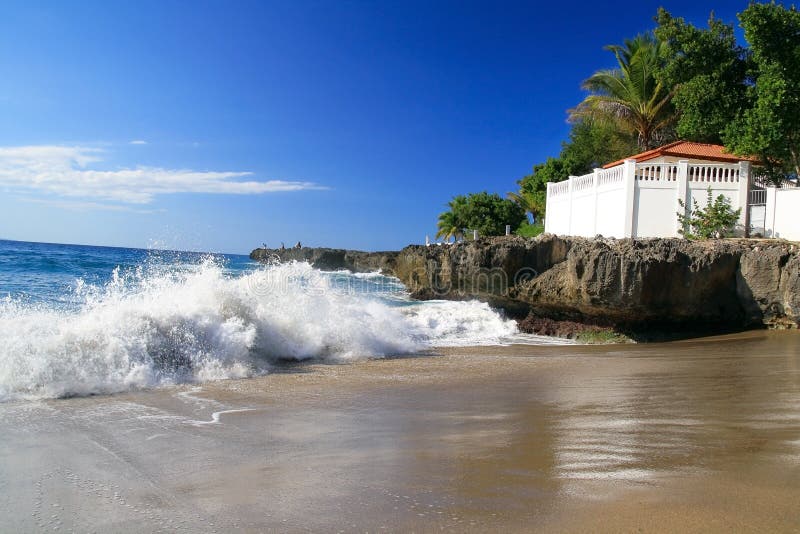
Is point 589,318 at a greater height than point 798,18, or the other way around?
point 798,18

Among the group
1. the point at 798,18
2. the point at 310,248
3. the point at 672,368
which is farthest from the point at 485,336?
the point at 310,248

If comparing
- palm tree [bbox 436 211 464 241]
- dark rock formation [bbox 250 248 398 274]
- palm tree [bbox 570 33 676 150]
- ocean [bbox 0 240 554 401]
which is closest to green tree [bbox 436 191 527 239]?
palm tree [bbox 436 211 464 241]

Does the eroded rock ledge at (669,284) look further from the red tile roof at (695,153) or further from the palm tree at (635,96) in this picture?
the palm tree at (635,96)

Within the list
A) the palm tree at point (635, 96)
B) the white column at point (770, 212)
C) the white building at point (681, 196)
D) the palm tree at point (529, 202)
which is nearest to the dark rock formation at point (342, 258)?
the palm tree at point (529, 202)

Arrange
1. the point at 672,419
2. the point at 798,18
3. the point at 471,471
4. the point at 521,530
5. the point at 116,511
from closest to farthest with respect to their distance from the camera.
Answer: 1. the point at 521,530
2. the point at 116,511
3. the point at 471,471
4. the point at 672,419
5. the point at 798,18

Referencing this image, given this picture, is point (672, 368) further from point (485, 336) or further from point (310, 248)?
point (310, 248)

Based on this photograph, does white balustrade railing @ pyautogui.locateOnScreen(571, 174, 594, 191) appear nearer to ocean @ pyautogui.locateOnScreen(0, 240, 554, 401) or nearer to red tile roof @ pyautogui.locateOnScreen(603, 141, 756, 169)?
red tile roof @ pyautogui.locateOnScreen(603, 141, 756, 169)

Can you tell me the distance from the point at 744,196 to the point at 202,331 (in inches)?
617

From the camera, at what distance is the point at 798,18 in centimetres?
1482

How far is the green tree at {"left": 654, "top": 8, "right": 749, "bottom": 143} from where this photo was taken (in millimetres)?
16453

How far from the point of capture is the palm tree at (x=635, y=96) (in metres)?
25.3

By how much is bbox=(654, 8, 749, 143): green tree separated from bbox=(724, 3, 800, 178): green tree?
948 mm

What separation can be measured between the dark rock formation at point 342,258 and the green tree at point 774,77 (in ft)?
113

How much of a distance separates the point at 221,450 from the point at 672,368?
7043 mm
